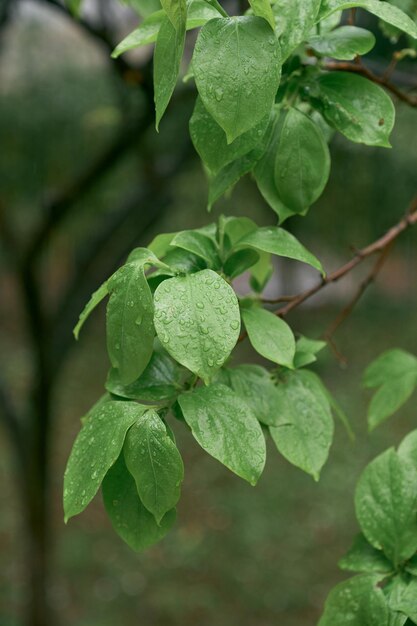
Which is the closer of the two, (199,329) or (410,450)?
(199,329)

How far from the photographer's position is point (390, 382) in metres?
1.00

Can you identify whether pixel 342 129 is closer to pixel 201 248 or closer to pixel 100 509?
pixel 201 248

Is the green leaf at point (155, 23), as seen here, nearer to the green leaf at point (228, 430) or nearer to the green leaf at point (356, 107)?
the green leaf at point (356, 107)

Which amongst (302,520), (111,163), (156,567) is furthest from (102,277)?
(302,520)

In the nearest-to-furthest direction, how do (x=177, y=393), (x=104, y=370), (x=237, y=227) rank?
(x=177, y=393), (x=237, y=227), (x=104, y=370)

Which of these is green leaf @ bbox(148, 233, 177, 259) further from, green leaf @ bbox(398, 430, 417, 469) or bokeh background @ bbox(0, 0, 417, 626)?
bokeh background @ bbox(0, 0, 417, 626)

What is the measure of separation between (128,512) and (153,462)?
76 mm

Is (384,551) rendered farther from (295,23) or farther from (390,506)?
(295,23)

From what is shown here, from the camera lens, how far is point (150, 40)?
2.07 feet

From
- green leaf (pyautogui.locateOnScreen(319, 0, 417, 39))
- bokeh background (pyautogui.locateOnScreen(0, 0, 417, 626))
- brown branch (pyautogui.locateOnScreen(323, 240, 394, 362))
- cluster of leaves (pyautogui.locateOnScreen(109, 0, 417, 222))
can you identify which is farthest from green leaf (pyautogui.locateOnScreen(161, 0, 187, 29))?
bokeh background (pyautogui.locateOnScreen(0, 0, 417, 626))

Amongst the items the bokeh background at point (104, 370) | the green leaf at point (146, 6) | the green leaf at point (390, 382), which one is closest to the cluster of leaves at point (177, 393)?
the green leaf at point (390, 382)

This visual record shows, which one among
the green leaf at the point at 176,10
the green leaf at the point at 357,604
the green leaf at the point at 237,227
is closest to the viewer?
the green leaf at the point at 176,10

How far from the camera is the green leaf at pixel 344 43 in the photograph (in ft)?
2.12

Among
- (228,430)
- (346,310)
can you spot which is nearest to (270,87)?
(228,430)
